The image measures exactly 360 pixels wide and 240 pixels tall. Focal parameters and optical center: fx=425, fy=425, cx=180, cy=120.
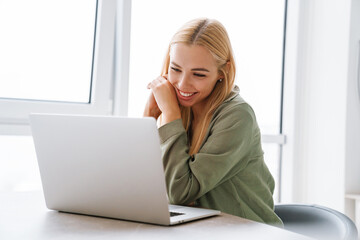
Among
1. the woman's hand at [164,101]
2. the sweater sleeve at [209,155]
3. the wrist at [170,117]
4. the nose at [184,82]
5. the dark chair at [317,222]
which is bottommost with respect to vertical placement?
the dark chair at [317,222]

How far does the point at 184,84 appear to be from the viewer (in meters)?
1.29

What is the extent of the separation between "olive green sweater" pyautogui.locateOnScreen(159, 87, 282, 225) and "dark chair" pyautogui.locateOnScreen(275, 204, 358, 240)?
0.14 m

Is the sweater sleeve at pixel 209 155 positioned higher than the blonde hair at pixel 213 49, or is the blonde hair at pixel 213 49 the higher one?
the blonde hair at pixel 213 49

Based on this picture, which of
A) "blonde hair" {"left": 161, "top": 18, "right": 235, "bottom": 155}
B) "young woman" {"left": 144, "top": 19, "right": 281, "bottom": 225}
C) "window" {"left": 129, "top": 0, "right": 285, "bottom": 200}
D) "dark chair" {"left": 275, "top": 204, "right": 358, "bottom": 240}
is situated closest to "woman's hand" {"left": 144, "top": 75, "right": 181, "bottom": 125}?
"young woman" {"left": 144, "top": 19, "right": 281, "bottom": 225}

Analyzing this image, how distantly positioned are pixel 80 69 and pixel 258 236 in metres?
1.41

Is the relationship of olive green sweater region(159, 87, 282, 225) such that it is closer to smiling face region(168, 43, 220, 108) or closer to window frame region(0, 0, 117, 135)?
smiling face region(168, 43, 220, 108)

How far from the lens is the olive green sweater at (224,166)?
1.11m

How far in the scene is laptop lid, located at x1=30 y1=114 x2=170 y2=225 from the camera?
83cm

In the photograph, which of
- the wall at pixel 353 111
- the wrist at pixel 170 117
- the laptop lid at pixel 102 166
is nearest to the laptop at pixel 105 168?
the laptop lid at pixel 102 166

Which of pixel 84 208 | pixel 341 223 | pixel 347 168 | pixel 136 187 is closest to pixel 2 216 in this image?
pixel 84 208

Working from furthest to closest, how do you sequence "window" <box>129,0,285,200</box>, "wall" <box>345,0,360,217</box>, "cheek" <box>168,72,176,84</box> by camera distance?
"wall" <box>345,0,360,217</box>
"window" <box>129,0,285,200</box>
"cheek" <box>168,72,176,84</box>

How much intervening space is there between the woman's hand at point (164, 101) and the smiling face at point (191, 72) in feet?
0.09

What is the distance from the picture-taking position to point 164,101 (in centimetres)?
129

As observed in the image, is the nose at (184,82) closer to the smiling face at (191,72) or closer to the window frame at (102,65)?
the smiling face at (191,72)
